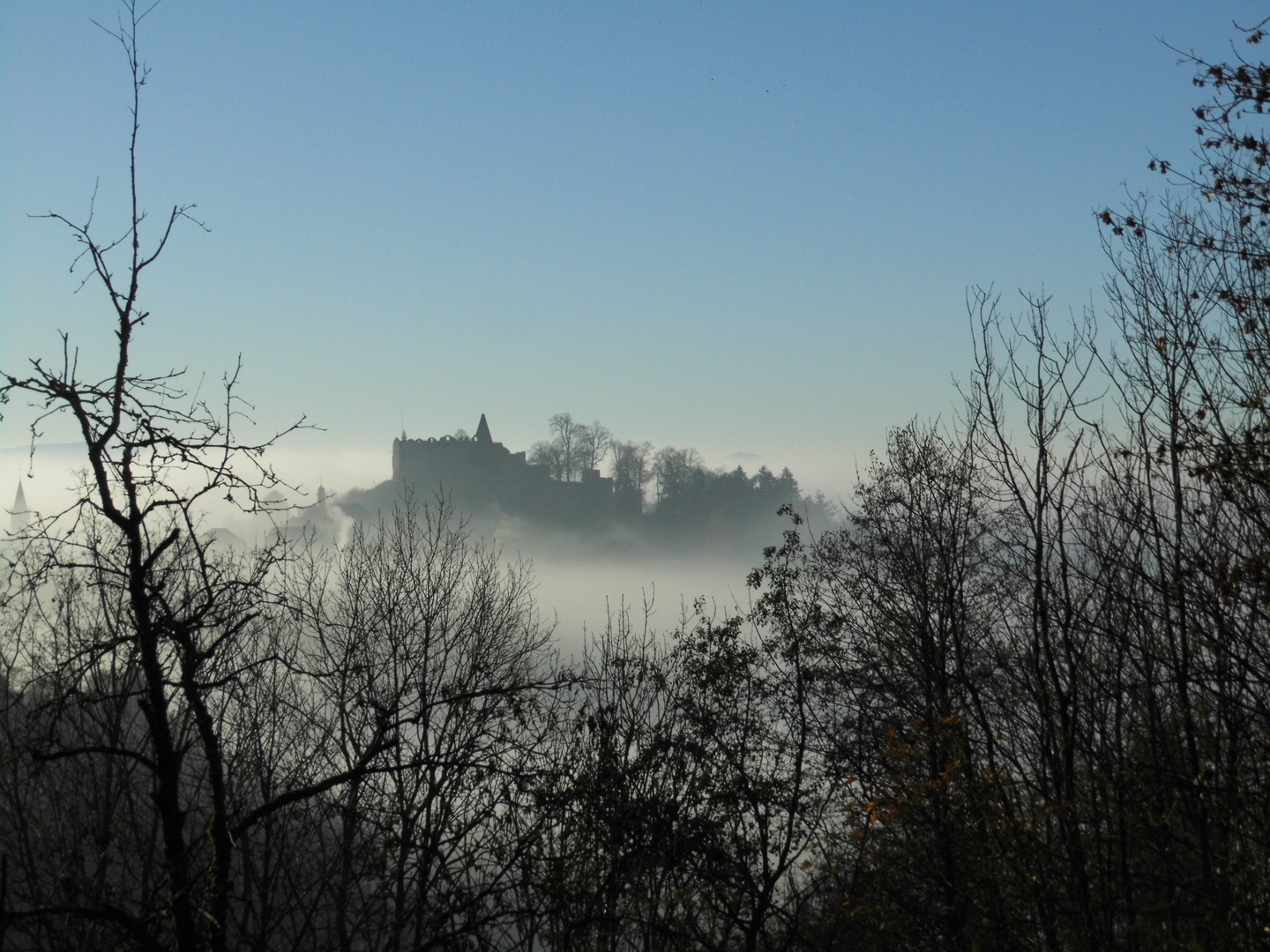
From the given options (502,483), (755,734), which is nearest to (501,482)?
(502,483)

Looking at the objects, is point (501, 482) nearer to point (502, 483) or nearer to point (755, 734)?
point (502, 483)

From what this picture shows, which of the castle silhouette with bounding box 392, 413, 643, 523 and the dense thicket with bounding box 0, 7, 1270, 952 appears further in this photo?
the castle silhouette with bounding box 392, 413, 643, 523

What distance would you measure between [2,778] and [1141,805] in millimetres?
16315

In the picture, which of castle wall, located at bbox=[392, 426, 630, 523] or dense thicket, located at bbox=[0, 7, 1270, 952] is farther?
castle wall, located at bbox=[392, 426, 630, 523]

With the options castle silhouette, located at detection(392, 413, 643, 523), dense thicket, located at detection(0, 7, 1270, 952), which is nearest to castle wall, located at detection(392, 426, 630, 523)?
castle silhouette, located at detection(392, 413, 643, 523)

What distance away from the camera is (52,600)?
59.2 ft

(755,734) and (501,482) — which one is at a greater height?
(501,482)

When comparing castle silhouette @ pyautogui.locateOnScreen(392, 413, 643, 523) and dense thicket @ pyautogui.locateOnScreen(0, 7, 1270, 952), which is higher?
castle silhouette @ pyautogui.locateOnScreen(392, 413, 643, 523)

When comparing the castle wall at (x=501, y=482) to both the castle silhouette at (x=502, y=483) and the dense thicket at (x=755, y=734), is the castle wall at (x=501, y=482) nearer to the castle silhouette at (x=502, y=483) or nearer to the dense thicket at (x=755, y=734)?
the castle silhouette at (x=502, y=483)

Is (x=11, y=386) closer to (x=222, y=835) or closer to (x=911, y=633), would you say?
(x=222, y=835)

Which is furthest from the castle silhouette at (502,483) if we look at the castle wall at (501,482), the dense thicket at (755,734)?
the dense thicket at (755,734)

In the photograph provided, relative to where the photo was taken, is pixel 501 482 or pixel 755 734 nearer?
pixel 755 734

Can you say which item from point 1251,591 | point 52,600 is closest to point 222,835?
point 1251,591

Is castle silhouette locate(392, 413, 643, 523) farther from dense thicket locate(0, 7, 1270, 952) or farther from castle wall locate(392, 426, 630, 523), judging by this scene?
dense thicket locate(0, 7, 1270, 952)
